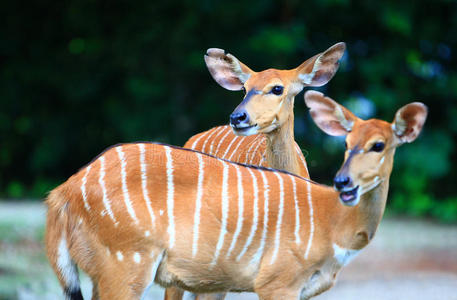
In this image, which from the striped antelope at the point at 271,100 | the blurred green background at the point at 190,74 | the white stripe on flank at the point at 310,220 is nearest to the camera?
the white stripe on flank at the point at 310,220

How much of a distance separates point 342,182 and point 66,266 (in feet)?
4.61

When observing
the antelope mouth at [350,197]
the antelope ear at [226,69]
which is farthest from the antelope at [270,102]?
the antelope mouth at [350,197]

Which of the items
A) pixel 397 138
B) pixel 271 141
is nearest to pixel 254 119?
pixel 271 141

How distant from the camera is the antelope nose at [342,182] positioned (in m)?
3.05

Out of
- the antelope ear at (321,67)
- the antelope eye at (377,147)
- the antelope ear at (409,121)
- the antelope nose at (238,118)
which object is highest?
the antelope ear at (409,121)

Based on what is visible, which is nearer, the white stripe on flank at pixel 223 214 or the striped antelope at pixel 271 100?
the white stripe on flank at pixel 223 214

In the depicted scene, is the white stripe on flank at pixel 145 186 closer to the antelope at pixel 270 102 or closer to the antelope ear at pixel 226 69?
the antelope at pixel 270 102

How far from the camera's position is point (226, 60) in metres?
4.73

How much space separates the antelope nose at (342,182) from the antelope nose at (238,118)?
1.14m

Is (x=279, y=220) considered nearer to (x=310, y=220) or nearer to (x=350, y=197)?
(x=310, y=220)

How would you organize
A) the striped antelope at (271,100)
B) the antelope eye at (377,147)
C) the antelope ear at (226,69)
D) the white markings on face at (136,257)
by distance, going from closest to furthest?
1. the antelope eye at (377,147)
2. the white markings on face at (136,257)
3. the striped antelope at (271,100)
4. the antelope ear at (226,69)

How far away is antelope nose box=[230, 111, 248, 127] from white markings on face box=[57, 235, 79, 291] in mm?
1210

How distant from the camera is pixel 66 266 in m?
3.44

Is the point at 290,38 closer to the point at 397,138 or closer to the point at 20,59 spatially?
the point at 20,59
